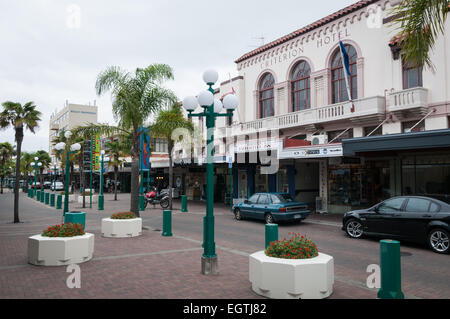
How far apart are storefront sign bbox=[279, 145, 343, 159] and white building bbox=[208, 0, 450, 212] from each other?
50 millimetres

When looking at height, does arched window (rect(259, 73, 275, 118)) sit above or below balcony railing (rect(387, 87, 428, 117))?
above

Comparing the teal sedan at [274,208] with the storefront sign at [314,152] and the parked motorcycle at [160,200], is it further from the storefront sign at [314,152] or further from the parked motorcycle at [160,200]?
the parked motorcycle at [160,200]

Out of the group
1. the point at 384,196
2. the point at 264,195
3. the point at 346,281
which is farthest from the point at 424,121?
the point at 346,281

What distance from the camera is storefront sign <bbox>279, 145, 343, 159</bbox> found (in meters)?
15.9

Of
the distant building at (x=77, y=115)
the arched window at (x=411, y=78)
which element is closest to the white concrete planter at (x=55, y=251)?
the arched window at (x=411, y=78)

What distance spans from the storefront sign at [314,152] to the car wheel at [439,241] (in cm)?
637

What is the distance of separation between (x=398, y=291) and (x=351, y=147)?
985 centimetres

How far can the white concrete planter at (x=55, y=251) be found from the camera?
310 inches

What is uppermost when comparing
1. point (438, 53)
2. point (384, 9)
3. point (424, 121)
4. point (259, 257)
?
point (384, 9)

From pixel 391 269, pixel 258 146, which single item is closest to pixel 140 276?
pixel 391 269

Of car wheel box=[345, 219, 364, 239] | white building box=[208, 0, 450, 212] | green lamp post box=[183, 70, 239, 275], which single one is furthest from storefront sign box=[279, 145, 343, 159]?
green lamp post box=[183, 70, 239, 275]

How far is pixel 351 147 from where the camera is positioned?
14.6 m

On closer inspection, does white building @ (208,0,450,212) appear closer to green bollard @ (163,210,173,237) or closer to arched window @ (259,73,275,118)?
arched window @ (259,73,275,118)

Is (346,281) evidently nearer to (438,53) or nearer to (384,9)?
(438,53)
